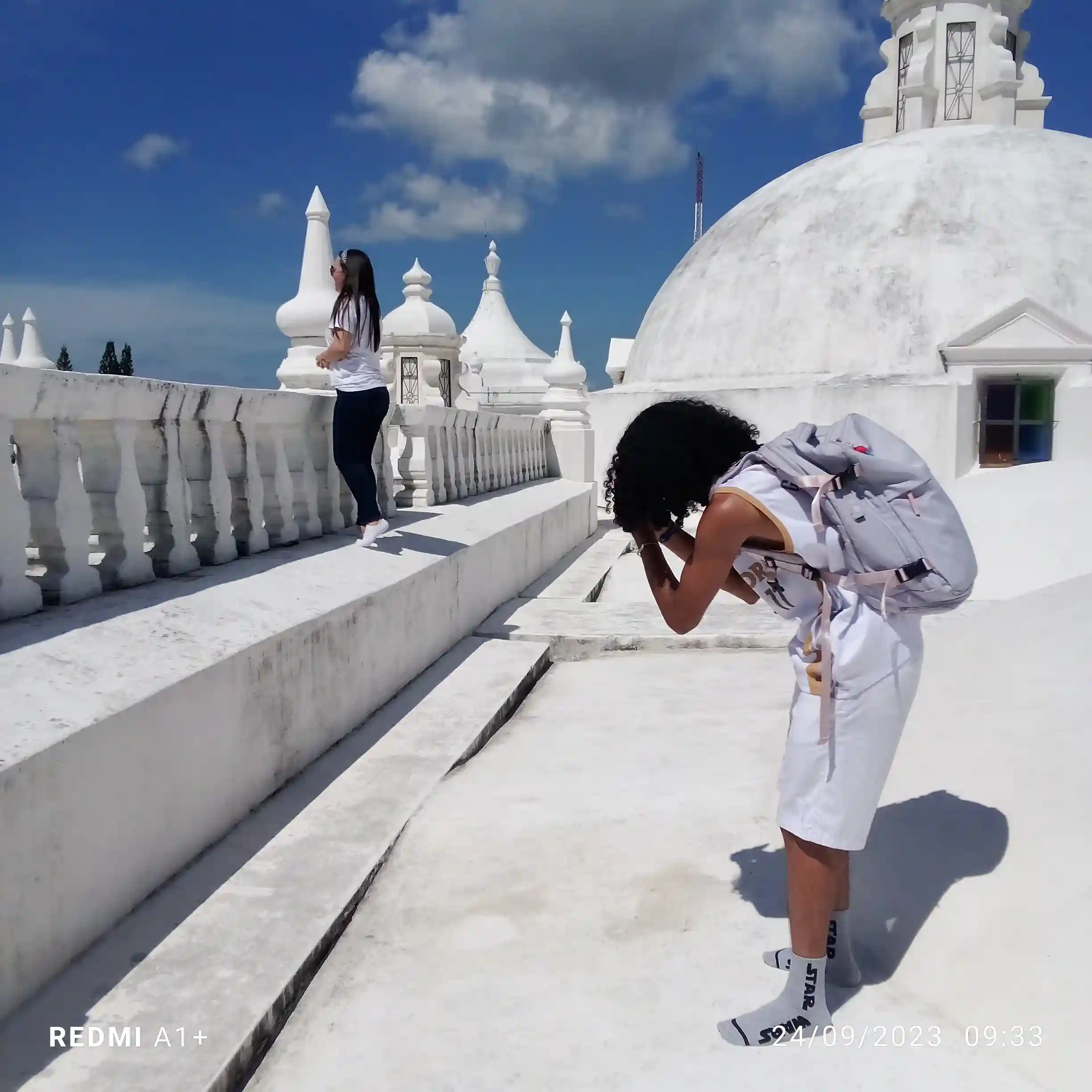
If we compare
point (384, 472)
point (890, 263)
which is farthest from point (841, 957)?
point (890, 263)

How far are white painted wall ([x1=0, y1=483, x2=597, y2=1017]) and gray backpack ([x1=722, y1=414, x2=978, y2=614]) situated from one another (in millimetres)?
1530

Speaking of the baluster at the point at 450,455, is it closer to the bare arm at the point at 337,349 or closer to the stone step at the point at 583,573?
the stone step at the point at 583,573

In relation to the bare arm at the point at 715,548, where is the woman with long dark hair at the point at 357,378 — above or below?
above

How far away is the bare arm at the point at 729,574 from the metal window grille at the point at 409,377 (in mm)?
15638

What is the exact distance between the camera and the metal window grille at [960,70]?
20703 mm

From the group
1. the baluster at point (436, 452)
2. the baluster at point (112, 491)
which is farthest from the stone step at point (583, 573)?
the baluster at point (112, 491)

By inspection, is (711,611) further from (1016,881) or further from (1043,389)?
(1043,389)

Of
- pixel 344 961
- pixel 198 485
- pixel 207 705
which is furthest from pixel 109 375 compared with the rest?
pixel 344 961

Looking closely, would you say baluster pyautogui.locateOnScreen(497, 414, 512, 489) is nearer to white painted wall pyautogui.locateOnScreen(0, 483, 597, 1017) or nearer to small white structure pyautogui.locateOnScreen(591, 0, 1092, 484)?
white painted wall pyautogui.locateOnScreen(0, 483, 597, 1017)

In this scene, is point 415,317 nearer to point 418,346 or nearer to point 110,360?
point 418,346

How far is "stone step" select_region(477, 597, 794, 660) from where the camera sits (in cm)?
548

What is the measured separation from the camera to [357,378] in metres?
4.85

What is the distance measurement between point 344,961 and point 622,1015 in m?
0.66

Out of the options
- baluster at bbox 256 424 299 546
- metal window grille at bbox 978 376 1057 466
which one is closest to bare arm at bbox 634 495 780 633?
baluster at bbox 256 424 299 546
